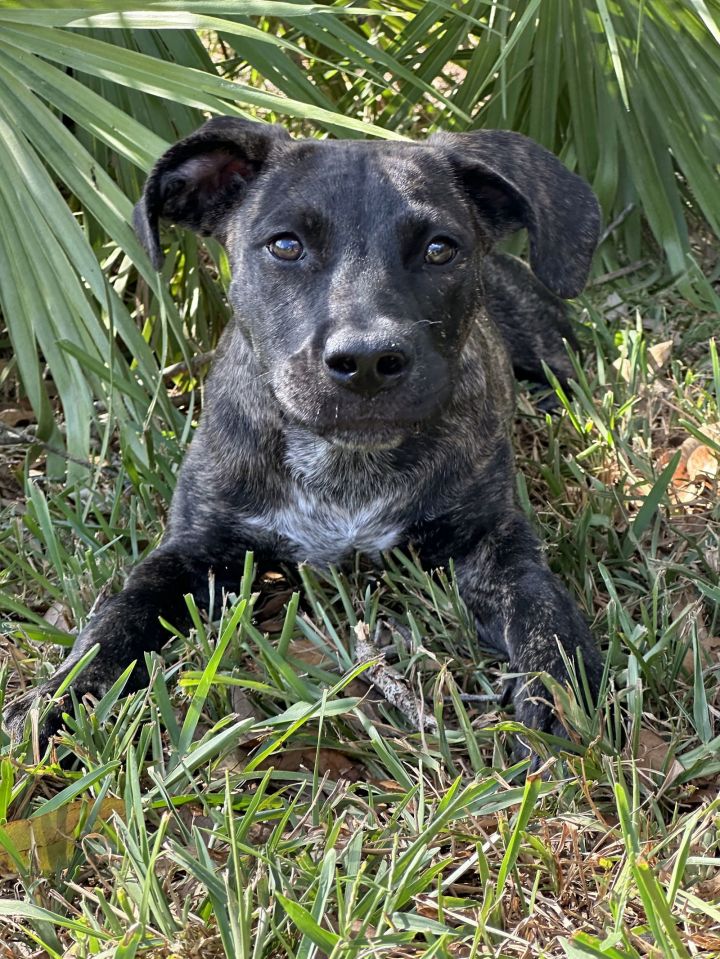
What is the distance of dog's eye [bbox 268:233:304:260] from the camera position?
9.85ft

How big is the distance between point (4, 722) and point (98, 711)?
325mm

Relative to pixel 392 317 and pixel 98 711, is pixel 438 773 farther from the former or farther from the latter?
pixel 392 317

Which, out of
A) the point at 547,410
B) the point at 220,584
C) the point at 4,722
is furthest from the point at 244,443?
the point at 547,410

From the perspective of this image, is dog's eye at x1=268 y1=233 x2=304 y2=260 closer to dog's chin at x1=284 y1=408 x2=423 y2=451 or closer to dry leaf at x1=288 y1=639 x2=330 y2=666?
dog's chin at x1=284 y1=408 x2=423 y2=451

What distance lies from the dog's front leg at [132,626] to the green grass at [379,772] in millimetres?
87

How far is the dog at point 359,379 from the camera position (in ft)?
9.23

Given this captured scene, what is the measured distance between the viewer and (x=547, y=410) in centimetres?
449

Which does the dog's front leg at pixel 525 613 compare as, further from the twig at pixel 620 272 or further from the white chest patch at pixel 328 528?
the twig at pixel 620 272

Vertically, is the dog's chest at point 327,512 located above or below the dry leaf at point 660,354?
above

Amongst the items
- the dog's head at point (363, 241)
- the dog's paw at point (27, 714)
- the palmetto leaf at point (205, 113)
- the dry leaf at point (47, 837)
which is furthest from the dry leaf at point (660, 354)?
the dry leaf at point (47, 837)

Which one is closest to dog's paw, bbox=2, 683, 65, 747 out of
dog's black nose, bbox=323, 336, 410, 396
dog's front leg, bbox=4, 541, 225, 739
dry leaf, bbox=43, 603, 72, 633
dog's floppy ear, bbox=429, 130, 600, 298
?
dog's front leg, bbox=4, 541, 225, 739

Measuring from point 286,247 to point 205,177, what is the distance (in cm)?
45

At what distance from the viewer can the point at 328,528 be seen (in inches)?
131

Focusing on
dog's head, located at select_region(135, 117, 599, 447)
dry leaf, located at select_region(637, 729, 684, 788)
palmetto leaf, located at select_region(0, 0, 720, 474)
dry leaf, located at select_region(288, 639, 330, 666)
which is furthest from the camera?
palmetto leaf, located at select_region(0, 0, 720, 474)
